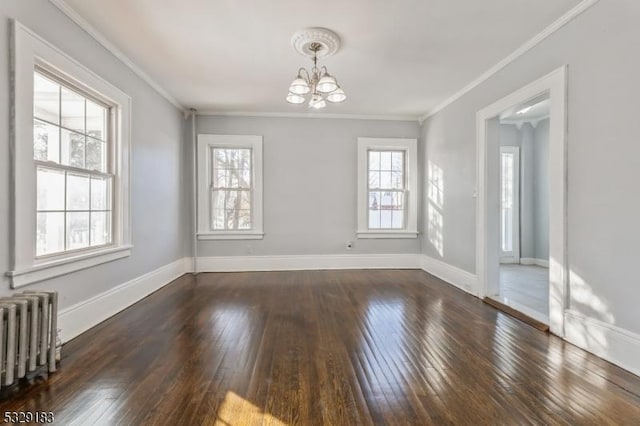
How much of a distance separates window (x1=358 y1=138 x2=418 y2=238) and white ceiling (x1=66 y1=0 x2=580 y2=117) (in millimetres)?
1333

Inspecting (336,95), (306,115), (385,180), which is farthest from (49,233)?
(385,180)

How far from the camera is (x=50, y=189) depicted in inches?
100

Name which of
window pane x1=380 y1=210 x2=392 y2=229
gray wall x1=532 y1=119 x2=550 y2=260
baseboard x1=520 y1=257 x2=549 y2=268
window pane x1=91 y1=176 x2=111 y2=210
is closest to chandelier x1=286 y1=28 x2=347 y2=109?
window pane x1=91 y1=176 x2=111 y2=210

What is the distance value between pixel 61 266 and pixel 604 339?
429 centimetres

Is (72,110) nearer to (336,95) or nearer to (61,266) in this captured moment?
(61,266)

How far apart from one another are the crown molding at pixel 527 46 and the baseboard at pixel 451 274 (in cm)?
249

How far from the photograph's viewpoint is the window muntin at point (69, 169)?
2.46 meters

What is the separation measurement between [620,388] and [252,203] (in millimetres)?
4825

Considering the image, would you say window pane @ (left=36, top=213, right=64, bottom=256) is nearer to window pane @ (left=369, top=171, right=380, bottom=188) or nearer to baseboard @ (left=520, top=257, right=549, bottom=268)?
window pane @ (left=369, top=171, right=380, bottom=188)

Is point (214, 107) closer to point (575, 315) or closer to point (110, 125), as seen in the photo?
point (110, 125)

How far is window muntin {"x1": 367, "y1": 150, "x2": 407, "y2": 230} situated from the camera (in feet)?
18.6

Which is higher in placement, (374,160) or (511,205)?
(374,160)

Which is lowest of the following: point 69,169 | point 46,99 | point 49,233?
point 49,233

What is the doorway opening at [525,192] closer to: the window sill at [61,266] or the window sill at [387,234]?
A: the window sill at [387,234]
